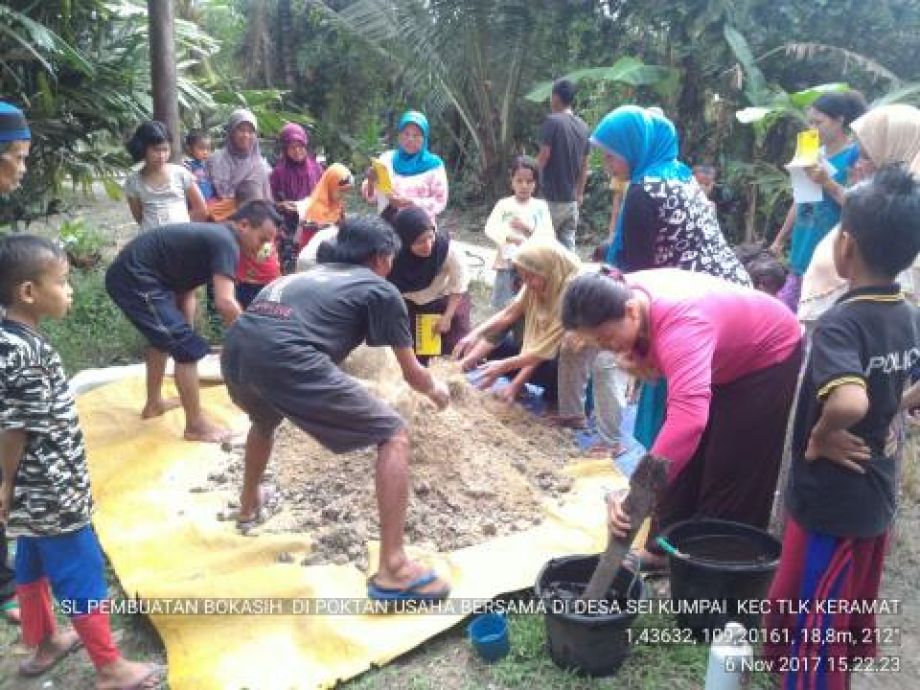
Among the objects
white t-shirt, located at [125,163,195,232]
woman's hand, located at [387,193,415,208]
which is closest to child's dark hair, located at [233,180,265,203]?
white t-shirt, located at [125,163,195,232]

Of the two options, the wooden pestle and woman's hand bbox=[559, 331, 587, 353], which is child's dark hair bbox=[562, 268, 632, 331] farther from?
woman's hand bbox=[559, 331, 587, 353]

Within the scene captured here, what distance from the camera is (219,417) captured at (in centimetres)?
435

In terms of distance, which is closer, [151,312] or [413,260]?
[151,312]

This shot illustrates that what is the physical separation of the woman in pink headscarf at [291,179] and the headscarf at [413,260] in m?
1.80

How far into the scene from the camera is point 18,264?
2.35 metres

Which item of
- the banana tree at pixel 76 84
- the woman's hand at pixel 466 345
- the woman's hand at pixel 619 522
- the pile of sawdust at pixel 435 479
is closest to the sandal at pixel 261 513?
the pile of sawdust at pixel 435 479

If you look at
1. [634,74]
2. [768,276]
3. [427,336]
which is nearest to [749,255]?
[768,276]

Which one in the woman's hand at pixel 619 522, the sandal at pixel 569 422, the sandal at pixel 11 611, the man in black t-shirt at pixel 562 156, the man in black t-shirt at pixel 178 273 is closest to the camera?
the woman's hand at pixel 619 522

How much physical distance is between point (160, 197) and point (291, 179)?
4.21 ft

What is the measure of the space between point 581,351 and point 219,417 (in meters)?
1.92

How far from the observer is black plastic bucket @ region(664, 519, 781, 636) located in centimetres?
248

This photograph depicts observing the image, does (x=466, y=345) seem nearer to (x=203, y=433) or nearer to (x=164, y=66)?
(x=203, y=433)

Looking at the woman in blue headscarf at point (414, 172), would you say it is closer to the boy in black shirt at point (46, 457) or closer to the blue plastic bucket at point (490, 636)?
the boy in black shirt at point (46, 457)

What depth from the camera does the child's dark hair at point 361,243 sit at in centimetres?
294
